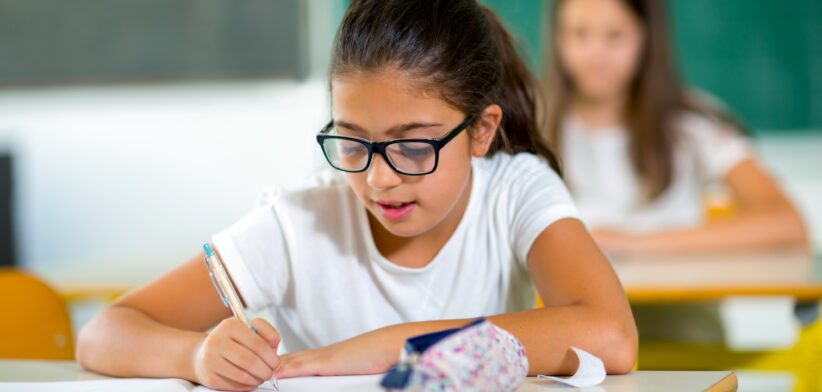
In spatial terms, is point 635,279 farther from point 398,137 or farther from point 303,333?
Result: point 398,137

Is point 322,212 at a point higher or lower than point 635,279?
higher

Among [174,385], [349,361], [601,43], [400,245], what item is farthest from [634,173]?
[174,385]

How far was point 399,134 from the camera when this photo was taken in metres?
1.25

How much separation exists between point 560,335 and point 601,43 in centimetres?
189

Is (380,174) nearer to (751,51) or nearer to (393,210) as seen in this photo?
(393,210)

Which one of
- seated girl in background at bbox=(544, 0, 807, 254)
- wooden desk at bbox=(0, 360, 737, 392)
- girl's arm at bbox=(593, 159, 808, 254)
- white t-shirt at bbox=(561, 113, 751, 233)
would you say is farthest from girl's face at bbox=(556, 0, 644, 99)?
wooden desk at bbox=(0, 360, 737, 392)

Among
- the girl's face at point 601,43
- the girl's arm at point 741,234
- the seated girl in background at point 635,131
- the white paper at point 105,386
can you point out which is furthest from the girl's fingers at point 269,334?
the girl's face at point 601,43

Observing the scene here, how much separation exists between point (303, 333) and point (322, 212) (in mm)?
194

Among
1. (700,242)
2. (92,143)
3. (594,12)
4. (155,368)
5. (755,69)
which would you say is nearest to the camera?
(155,368)

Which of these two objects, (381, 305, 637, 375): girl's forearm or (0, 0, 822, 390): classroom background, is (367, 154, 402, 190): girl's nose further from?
(0, 0, 822, 390): classroom background

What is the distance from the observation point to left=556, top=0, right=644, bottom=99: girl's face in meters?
2.93

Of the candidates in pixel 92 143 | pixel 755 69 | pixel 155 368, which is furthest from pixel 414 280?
pixel 92 143

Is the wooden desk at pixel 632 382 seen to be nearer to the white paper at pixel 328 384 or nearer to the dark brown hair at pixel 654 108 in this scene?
the white paper at pixel 328 384

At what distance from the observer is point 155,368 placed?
124 cm
